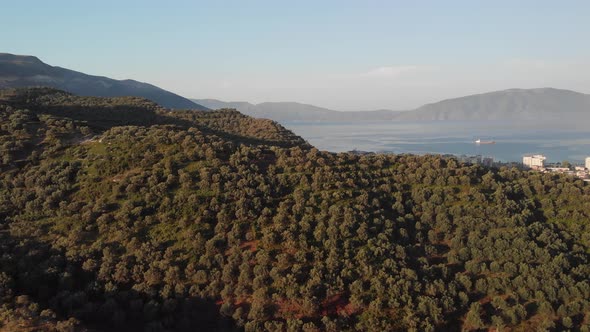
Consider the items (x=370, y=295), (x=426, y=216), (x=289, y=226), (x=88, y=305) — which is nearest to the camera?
(x=88, y=305)

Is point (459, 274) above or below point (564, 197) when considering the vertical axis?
below

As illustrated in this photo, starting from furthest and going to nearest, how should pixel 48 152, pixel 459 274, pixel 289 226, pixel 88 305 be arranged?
pixel 48 152, pixel 289 226, pixel 459 274, pixel 88 305

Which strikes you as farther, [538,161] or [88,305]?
[538,161]

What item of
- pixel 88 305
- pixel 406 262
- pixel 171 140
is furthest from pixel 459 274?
pixel 171 140

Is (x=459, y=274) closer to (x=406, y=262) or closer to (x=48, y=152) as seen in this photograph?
(x=406, y=262)

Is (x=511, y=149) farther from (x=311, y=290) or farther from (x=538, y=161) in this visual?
(x=311, y=290)

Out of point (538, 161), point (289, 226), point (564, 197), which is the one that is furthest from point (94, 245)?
point (538, 161)

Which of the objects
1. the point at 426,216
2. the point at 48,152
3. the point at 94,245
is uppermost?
the point at 48,152
